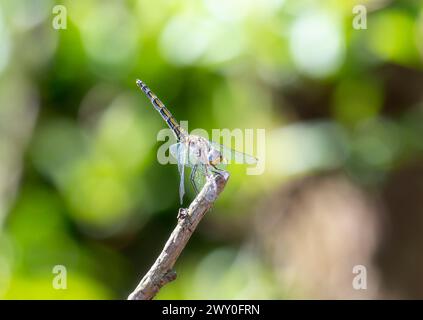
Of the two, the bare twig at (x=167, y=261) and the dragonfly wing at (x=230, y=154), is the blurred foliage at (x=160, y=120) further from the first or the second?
the bare twig at (x=167, y=261)

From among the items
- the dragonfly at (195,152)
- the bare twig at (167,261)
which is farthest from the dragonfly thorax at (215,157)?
the bare twig at (167,261)

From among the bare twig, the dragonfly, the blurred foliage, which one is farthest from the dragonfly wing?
the blurred foliage

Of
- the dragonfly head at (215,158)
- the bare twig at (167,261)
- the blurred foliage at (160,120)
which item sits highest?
the blurred foliage at (160,120)

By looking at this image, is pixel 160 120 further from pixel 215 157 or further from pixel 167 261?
pixel 167 261

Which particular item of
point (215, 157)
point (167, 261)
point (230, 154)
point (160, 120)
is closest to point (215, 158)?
point (215, 157)

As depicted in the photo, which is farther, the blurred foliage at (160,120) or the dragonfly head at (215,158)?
the blurred foliage at (160,120)

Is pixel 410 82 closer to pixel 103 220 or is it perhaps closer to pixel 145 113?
pixel 145 113

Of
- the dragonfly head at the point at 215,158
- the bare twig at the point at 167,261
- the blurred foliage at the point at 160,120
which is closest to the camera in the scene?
the bare twig at the point at 167,261

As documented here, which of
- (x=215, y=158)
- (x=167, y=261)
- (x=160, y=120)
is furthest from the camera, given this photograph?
(x=160, y=120)
